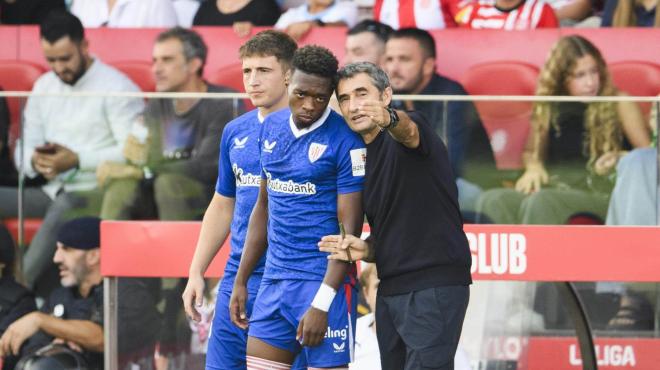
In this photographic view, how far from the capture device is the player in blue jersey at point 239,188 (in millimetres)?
4879

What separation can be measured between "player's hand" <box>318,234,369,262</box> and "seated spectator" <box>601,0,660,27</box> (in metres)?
4.17

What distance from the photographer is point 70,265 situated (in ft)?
22.9

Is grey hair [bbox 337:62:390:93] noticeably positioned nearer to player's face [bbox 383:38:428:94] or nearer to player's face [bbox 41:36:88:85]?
player's face [bbox 383:38:428:94]

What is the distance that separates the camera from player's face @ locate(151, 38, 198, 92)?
24.5 feet

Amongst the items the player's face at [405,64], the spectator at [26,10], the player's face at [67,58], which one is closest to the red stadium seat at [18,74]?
the player's face at [67,58]

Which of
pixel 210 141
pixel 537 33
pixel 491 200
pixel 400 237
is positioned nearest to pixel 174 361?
pixel 210 141

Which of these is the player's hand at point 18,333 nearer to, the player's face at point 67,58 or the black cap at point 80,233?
the black cap at point 80,233

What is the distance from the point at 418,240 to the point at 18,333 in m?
3.19

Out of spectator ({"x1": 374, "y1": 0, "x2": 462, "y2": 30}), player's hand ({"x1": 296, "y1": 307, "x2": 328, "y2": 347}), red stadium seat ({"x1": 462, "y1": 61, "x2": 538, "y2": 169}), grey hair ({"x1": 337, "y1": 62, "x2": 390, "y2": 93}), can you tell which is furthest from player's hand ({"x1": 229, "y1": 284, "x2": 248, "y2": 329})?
spectator ({"x1": 374, "y1": 0, "x2": 462, "y2": 30})

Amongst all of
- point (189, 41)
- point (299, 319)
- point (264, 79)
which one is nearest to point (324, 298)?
point (299, 319)

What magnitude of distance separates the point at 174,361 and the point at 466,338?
5.28ft

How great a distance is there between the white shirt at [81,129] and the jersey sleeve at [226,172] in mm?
1948

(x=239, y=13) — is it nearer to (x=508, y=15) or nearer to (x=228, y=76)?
(x=228, y=76)

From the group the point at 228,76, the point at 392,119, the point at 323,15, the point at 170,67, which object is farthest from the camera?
the point at 323,15
